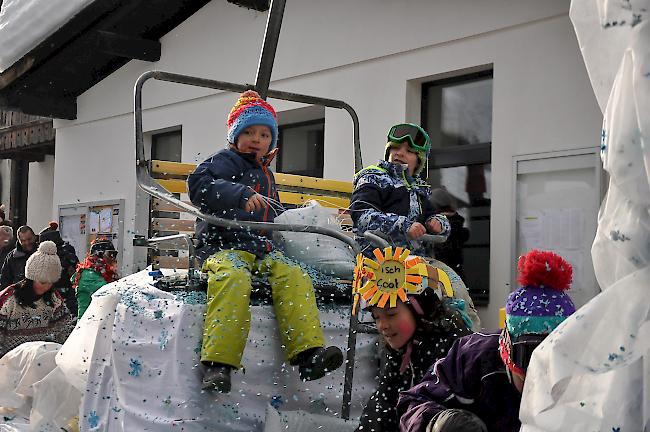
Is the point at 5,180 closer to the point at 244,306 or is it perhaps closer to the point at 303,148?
the point at 303,148

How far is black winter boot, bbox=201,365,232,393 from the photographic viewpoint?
355cm

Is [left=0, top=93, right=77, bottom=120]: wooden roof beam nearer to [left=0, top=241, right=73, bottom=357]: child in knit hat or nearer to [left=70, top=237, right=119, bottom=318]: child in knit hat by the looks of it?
[left=70, top=237, right=119, bottom=318]: child in knit hat

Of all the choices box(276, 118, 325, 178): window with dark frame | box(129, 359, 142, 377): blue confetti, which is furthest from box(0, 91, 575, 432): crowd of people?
box(276, 118, 325, 178): window with dark frame

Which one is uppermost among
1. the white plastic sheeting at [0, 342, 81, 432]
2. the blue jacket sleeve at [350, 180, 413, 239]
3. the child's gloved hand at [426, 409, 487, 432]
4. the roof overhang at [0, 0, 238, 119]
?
the roof overhang at [0, 0, 238, 119]

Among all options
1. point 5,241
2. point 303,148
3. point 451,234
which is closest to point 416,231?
point 451,234

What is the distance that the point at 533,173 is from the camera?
6961 millimetres

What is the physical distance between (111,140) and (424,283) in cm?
1003

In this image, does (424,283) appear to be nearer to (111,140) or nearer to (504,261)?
(504,261)

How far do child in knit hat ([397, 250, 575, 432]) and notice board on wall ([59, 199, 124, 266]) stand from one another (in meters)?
9.29

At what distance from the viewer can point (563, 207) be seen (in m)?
6.72

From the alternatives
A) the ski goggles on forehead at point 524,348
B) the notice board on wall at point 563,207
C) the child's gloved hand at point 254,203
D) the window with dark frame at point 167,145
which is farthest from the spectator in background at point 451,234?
the ski goggles on forehead at point 524,348

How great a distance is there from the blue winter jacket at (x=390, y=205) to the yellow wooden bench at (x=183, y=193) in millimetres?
279

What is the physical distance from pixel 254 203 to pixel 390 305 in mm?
1228

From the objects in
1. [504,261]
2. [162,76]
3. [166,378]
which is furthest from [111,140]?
[166,378]
